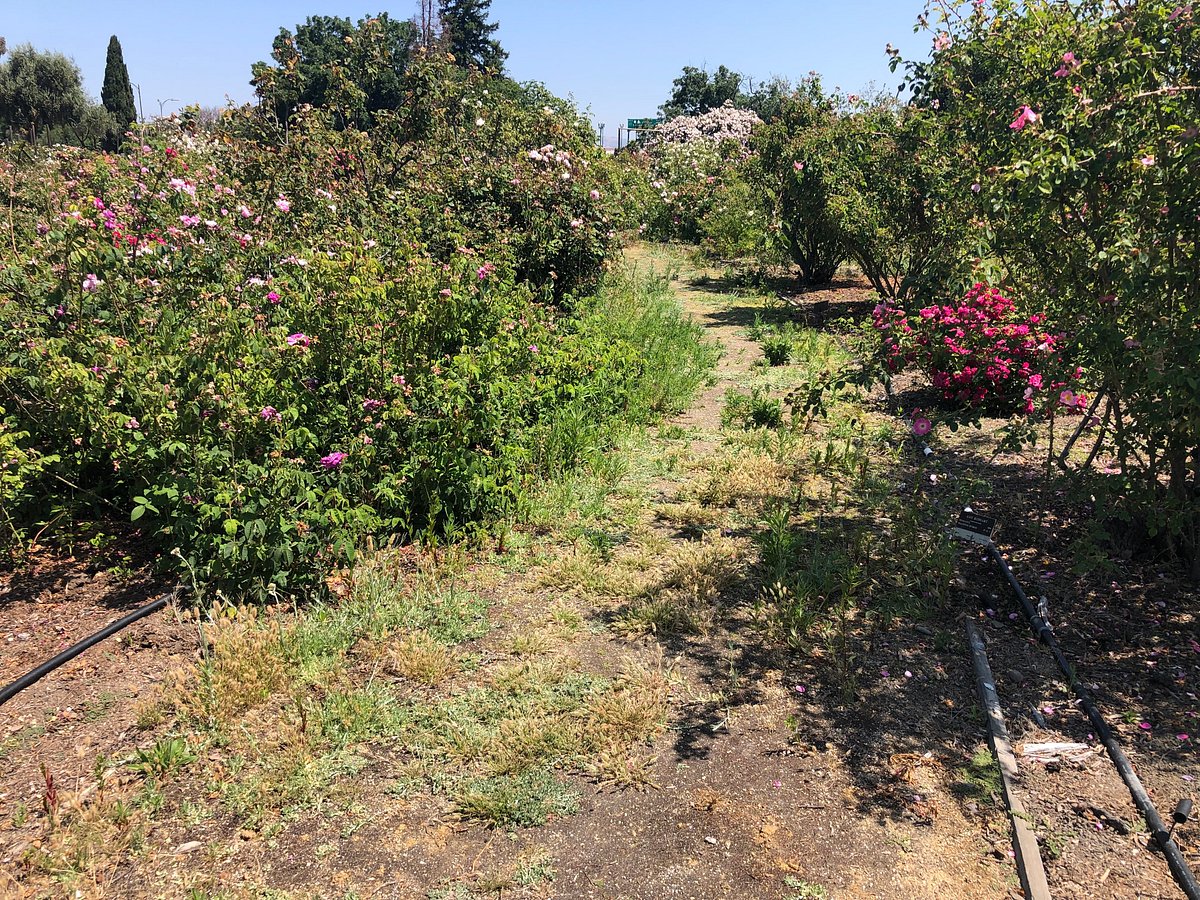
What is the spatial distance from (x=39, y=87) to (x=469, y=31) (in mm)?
25355

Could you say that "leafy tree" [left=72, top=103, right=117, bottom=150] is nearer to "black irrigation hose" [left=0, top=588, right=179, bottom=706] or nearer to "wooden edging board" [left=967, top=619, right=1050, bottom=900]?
"black irrigation hose" [left=0, top=588, right=179, bottom=706]

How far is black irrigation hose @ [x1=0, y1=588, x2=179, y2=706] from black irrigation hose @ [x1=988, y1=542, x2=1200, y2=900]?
363 centimetres

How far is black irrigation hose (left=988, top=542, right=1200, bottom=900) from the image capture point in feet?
6.92

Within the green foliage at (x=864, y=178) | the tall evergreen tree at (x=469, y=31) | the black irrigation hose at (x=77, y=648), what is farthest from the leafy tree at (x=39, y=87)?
the black irrigation hose at (x=77, y=648)

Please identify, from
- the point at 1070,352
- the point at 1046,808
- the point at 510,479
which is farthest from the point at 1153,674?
Result: the point at 510,479

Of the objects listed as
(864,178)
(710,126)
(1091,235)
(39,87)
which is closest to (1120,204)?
(1091,235)

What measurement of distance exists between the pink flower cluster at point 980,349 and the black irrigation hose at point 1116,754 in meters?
0.93

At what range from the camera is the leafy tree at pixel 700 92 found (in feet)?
147

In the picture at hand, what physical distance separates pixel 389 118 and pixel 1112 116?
6.64 meters

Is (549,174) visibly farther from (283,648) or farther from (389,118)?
(283,648)

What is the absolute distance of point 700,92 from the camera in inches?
1768

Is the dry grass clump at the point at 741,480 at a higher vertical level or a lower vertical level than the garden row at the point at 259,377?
lower

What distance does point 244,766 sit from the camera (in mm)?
2529

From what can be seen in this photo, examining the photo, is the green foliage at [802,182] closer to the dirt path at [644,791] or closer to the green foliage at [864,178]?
the green foliage at [864,178]
